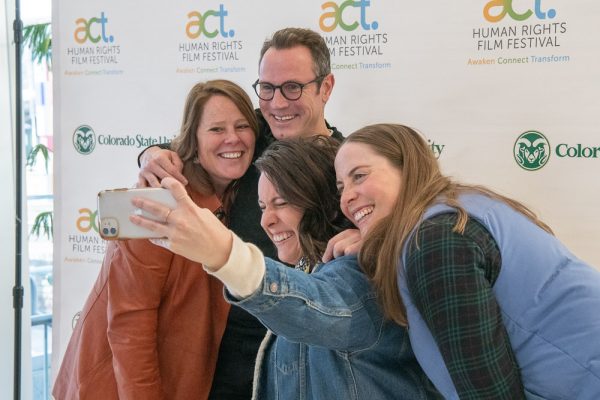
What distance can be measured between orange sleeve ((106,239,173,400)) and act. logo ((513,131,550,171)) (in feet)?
4.25

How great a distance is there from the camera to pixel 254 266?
110cm

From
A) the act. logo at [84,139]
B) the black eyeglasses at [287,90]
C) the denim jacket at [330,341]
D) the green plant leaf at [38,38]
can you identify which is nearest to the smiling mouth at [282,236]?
the denim jacket at [330,341]

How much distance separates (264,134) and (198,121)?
0.23m

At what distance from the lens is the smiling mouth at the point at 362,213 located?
1.39 metres

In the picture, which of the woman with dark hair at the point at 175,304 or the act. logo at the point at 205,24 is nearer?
the woman with dark hair at the point at 175,304

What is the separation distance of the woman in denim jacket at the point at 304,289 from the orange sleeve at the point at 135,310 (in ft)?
1.36

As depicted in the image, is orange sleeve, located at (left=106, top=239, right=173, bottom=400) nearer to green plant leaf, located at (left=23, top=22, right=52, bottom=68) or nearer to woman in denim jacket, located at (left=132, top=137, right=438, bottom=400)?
woman in denim jacket, located at (left=132, top=137, right=438, bottom=400)

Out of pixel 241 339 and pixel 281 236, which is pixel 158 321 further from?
pixel 281 236

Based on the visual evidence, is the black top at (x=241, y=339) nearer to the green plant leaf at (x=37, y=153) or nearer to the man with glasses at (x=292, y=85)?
the man with glasses at (x=292, y=85)

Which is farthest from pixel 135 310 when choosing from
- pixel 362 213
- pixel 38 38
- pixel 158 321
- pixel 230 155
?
pixel 38 38

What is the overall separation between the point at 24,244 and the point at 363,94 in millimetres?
2050

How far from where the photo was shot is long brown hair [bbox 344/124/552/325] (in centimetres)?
124

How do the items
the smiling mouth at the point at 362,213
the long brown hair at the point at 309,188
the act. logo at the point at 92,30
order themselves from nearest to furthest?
the smiling mouth at the point at 362,213 < the long brown hair at the point at 309,188 < the act. logo at the point at 92,30

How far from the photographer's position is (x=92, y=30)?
317cm
